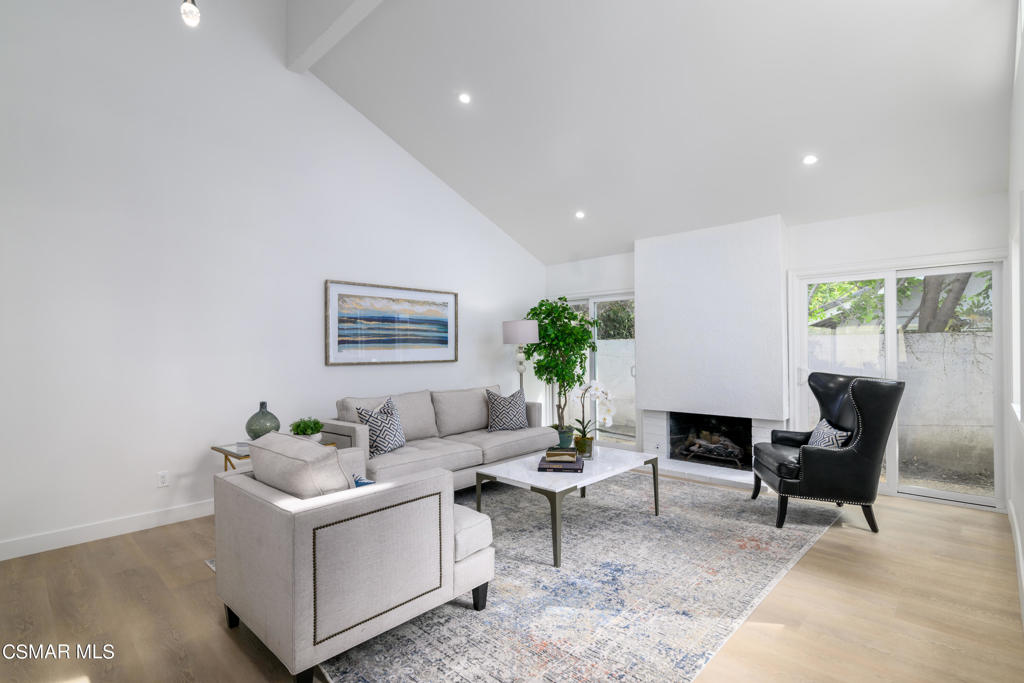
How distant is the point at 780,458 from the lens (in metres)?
3.42

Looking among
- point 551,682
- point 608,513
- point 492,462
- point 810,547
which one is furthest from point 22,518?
point 810,547

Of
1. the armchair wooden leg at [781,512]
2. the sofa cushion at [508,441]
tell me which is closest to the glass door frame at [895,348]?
the armchair wooden leg at [781,512]

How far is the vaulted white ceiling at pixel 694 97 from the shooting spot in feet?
9.41

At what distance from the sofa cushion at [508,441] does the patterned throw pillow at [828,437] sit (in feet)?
7.12

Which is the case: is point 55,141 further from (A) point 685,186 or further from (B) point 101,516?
(A) point 685,186

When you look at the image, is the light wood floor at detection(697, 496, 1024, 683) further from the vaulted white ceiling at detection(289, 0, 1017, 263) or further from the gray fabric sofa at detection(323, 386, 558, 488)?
the vaulted white ceiling at detection(289, 0, 1017, 263)

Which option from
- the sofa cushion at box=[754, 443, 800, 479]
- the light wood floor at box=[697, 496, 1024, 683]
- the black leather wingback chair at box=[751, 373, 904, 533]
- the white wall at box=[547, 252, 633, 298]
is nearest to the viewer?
the light wood floor at box=[697, 496, 1024, 683]

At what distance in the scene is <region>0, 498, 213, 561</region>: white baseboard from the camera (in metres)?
3.02

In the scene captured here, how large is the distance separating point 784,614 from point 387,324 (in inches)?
151

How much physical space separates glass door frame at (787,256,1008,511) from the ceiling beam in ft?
13.8

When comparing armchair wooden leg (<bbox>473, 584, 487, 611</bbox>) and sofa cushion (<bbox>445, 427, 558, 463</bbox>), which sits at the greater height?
sofa cushion (<bbox>445, 427, 558, 463</bbox>)

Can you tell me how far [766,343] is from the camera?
443cm

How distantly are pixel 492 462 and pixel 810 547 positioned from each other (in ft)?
7.64

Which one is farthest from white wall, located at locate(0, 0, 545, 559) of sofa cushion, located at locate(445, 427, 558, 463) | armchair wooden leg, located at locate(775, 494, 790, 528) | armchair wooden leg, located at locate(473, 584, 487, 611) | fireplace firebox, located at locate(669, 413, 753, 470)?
armchair wooden leg, located at locate(775, 494, 790, 528)
